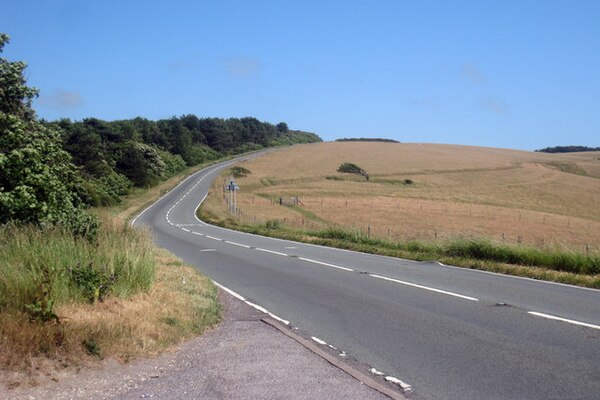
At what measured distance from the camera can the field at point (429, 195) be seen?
1784 inches

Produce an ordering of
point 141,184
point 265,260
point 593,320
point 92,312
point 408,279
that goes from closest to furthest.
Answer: point 92,312
point 593,320
point 408,279
point 265,260
point 141,184

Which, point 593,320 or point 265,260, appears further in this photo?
point 265,260

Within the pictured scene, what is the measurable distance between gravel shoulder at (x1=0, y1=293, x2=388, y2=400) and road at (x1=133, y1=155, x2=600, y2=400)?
2.31ft

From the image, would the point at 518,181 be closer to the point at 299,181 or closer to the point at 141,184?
the point at 299,181

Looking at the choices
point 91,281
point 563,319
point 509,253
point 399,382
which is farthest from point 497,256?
point 91,281

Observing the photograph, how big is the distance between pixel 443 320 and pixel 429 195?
6487 cm

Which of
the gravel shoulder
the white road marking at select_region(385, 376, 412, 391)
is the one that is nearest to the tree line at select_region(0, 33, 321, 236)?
the gravel shoulder

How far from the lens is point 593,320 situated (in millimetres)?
8992

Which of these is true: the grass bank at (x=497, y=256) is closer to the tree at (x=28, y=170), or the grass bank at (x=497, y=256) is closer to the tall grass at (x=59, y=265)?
the tall grass at (x=59, y=265)

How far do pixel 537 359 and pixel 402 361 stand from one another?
1.48 meters

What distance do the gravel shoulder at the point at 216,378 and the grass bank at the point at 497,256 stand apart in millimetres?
8196

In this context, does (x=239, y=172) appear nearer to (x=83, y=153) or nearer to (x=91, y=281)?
(x=83, y=153)

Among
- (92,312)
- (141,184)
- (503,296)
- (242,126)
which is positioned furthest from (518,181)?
(242,126)

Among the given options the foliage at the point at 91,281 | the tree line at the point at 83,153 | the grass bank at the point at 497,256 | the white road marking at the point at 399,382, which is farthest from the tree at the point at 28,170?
the grass bank at the point at 497,256
